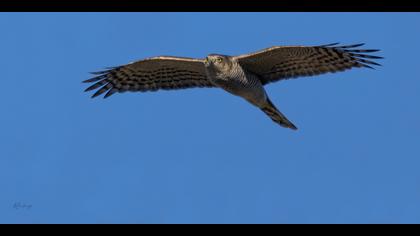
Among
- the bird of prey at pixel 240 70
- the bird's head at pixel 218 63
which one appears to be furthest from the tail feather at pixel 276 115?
the bird's head at pixel 218 63

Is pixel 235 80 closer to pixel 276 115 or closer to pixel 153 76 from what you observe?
pixel 276 115

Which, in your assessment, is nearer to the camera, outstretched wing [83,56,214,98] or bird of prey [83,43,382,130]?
bird of prey [83,43,382,130]

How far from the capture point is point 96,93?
12.9 metres

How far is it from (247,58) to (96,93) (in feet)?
9.99

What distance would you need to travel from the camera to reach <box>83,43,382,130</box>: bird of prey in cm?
1120

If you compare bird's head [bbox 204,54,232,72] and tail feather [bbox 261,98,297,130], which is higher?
bird's head [bbox 204,54,232,72]

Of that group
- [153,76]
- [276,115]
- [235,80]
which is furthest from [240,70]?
[153,76]

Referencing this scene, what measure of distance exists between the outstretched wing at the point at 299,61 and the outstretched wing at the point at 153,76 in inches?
39.0

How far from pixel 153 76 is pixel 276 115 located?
7.53ft

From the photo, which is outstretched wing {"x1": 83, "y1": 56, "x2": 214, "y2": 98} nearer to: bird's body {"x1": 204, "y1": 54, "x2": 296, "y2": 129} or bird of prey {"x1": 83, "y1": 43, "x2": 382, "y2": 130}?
bird of prey {"x1": 83, "y1": 43, "x2": 382, "y2": 130}

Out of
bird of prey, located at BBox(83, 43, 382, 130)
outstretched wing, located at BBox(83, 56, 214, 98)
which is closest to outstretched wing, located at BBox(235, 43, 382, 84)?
bird of prey, located at BBox(83, 43, 382, 130)

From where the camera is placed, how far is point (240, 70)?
11.3 metres

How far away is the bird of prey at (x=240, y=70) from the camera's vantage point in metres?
11.2
